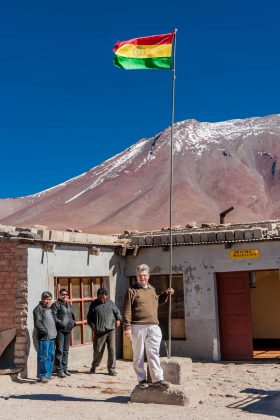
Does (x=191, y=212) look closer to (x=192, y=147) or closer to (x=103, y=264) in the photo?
(x=192, y=147)

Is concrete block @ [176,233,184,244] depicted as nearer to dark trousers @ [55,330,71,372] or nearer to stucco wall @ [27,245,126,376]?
stucco wall @ [27,245,126,376]

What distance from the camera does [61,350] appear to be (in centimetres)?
938

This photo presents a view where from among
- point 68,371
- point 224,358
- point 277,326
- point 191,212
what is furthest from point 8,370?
point 191,212

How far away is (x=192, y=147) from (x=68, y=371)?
104 meters

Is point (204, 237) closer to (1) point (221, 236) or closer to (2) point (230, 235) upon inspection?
(1) point (221, 236)

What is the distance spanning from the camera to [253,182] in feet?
297

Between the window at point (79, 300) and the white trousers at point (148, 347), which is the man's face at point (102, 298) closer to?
the window at point (79, 300)

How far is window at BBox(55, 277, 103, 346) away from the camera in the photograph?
10.9 m

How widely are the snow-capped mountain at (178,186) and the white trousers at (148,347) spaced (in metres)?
54.6

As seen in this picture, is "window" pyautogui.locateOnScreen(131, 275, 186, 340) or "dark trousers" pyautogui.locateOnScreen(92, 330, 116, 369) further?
"window" pyautogui.locateOnScreen(131, 275, 186, 340)

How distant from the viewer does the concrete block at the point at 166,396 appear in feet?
22.6

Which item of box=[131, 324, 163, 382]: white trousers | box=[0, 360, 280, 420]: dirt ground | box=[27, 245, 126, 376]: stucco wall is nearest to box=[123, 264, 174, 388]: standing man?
box=[131, 324, 163, 382]: white trousers

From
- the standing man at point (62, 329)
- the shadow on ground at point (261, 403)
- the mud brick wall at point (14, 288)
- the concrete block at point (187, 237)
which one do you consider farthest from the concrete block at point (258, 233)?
the mud brick wall at point (14, 288)

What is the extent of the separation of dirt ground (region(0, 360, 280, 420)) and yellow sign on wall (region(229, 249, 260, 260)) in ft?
7.81
